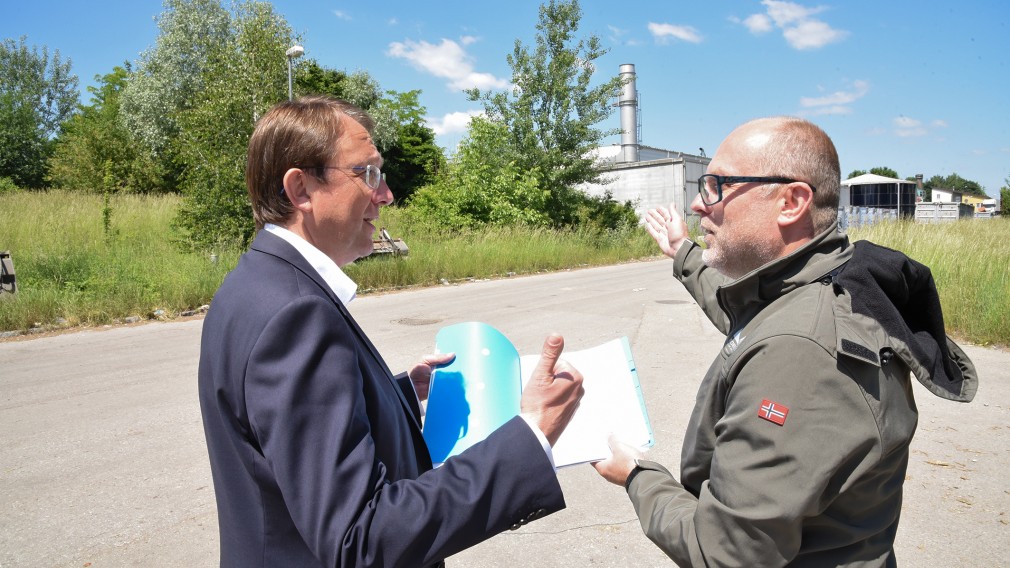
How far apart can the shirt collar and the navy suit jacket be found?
0.05 meters

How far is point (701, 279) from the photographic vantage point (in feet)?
8.82

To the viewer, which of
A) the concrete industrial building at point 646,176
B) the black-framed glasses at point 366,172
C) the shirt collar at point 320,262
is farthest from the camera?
the concrete industrial building at point 646,176

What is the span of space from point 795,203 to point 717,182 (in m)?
0.22

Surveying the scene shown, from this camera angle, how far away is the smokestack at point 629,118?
4647 cm

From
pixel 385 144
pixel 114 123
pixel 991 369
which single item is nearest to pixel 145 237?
pixel 991 369

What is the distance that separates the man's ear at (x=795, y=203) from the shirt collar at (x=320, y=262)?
1127 millimetres

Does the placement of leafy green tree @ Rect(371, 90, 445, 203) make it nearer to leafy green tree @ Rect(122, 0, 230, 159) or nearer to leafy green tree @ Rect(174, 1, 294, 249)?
leafy green tree @ Rect(122, 0, 230, 159)

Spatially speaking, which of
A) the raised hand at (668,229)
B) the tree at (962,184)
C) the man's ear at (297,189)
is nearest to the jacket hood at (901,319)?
the raised hand at (668,229)

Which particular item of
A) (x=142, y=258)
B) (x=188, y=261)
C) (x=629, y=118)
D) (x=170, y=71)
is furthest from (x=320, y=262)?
(x=629, y=118)

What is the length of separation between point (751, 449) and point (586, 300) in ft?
40.3

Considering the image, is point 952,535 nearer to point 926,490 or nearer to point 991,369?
point 926,490

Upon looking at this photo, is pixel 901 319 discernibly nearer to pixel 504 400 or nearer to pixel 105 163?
pixel 504 400

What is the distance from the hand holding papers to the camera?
169cm

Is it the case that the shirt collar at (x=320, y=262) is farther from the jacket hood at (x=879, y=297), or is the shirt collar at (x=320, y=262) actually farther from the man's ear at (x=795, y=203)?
the man's ear at (x=795, y=203)
